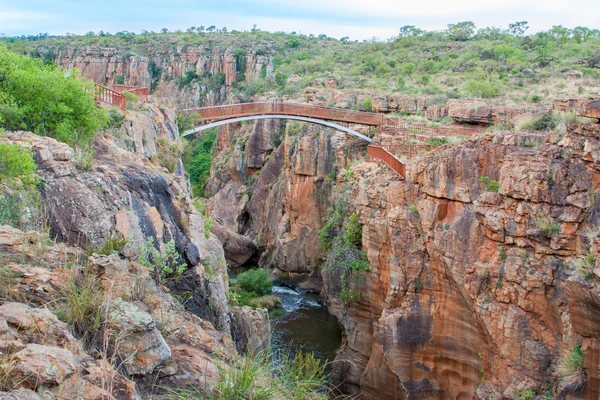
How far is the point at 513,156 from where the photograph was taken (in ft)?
51.4

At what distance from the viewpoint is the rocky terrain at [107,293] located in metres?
5.00

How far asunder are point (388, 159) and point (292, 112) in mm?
12442

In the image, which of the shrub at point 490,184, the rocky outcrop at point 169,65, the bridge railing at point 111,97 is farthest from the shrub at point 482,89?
the rocky outcrop at point 169,65

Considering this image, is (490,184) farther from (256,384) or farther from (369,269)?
(256,384)

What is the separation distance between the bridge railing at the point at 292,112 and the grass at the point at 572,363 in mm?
18988

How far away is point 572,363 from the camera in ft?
43.9

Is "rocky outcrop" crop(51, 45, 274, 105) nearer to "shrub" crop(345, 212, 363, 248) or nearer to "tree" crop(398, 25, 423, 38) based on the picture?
"tree" crop(398, 25, 423, 38)

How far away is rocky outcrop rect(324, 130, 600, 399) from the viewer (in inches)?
558

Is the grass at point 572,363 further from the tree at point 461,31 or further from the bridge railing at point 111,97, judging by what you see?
the tree at point 461,31

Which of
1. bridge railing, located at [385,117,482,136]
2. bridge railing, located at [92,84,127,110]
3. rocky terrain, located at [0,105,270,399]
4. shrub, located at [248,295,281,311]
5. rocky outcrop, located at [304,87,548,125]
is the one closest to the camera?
rocky terrain, located at [0,105,270,399]

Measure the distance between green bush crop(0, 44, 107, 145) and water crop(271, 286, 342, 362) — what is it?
14.0 m

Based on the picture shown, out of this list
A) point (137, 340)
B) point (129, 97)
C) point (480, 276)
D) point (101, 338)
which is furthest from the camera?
point (129, 97)

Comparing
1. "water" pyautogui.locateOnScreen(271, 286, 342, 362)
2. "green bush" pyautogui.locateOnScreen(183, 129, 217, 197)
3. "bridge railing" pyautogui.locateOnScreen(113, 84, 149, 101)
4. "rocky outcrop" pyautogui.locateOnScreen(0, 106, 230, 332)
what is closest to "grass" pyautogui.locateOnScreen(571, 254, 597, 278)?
"rocky outcrop" pyautogui.locateOnScreen(0, 106, 230, 332)

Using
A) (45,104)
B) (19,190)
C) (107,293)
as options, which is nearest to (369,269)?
(45,104)
